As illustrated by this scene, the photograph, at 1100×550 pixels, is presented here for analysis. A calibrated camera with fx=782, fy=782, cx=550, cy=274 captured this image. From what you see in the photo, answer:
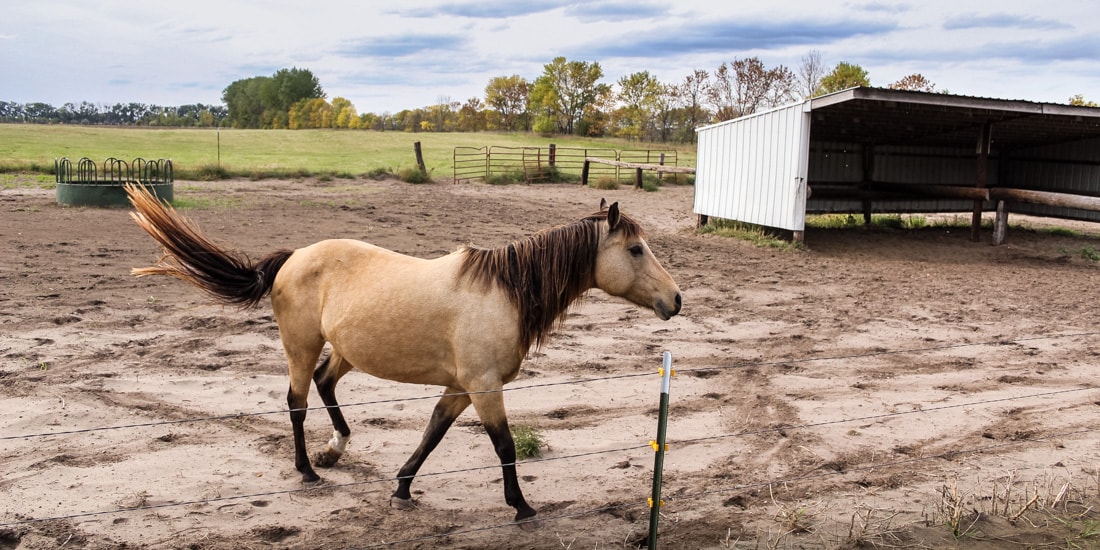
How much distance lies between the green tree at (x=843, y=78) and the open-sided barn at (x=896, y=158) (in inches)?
1077

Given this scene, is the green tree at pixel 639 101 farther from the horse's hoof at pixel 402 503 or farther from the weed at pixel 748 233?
the horse's hoof at pixel 402 503

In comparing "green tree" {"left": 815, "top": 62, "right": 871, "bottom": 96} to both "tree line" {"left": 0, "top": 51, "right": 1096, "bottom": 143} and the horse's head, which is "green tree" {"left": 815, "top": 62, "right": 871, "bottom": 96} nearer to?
"tree line" {"left": 0, "top": 51, "right": 1096, "bottom": 143}

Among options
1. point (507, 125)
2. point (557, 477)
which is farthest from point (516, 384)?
point (507, 125)

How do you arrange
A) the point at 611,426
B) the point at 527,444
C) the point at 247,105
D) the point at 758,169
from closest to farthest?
the point at 527,444 < the point at 611,426 < the point at 758,169 < the point at 247,105

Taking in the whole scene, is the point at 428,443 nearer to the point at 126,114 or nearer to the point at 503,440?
the point at 503,440

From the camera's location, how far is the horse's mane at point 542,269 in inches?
168

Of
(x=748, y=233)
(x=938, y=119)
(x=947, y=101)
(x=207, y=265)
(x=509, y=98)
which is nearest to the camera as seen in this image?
(x=207, y=265)

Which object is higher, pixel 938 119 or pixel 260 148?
pixel 260 148

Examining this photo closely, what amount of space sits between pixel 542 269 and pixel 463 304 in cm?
47

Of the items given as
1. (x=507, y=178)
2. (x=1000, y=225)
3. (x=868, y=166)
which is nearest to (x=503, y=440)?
(x=1000, y=225)

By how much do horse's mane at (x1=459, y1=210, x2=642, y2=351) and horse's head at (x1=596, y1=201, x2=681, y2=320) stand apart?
0.03 m

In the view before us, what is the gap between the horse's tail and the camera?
477cm

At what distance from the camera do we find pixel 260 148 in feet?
146

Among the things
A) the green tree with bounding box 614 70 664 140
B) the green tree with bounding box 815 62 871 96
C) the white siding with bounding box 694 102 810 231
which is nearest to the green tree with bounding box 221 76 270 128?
the green tree with bounding box 614 70 664 140
